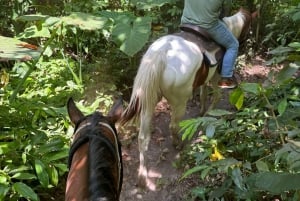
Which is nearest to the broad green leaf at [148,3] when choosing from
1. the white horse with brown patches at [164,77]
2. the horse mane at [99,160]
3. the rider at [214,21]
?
the rider at [214,21]

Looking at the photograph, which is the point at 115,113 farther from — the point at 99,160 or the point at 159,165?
the point at 159,165

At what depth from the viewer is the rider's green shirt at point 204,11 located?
173 inches

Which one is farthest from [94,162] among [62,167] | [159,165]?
[159,165]

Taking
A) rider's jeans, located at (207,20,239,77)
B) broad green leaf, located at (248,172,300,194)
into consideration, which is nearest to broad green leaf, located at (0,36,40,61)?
broad green leaf, located at (248,172,300,194)

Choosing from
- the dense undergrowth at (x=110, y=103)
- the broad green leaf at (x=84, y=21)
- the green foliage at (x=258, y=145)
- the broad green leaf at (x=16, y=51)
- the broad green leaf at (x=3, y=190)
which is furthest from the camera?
the broad green leaf at (x=84, y=21)

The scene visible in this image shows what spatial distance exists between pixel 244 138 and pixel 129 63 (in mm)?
2725

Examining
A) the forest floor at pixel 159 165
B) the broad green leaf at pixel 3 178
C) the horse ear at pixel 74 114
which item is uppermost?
the horse ear at pixel 74 114

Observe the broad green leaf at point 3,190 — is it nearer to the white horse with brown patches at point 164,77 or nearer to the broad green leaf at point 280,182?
the white horse with brown patches at point 164,77

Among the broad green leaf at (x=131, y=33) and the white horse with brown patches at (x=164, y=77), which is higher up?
the broad green leaf at (x=131, y=33)

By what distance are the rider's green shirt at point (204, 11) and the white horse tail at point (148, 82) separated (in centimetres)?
85

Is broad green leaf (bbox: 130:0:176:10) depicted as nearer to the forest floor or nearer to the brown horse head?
the forest floor

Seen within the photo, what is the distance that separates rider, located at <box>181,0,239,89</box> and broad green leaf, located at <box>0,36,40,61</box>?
8.28ft

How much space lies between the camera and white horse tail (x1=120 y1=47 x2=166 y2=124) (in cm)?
→ 385

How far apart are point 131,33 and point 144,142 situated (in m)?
1.20
